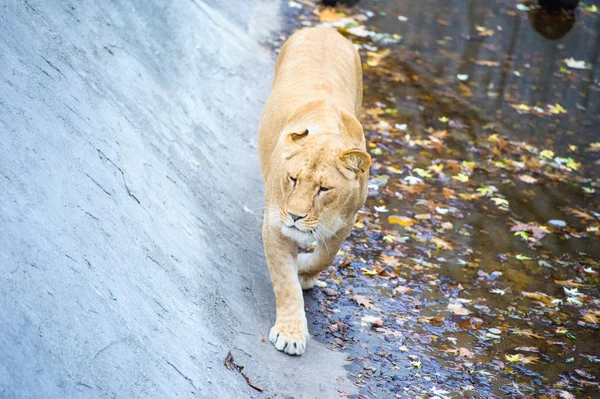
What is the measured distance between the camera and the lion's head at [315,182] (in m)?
5.01

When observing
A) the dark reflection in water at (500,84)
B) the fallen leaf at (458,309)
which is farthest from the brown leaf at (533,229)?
the fallen leaf at (458,309)

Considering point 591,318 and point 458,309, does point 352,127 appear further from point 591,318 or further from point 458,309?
point 591,318

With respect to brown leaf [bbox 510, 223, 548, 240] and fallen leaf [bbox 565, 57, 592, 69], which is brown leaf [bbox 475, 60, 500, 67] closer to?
fallen leaf [bbox 565, 57, 592, 69]

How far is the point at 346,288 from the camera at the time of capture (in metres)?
6.69

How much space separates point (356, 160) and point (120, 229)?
1658 mm

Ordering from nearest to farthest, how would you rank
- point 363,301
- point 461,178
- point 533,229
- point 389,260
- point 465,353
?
point 465,353, point 363,301, point 389,260, point 533,229, point 461,178

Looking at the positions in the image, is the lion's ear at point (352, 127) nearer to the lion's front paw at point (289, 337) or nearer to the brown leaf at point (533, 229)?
the lion's front paw at point (289, 337)

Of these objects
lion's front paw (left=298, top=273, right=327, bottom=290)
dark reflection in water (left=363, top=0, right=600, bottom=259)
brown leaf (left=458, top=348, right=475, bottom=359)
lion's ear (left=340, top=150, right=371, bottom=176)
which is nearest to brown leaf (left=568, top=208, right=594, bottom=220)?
dark reflection in water (left=363, top=0, right=600, bottom=259)

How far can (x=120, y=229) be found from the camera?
4.80 meters

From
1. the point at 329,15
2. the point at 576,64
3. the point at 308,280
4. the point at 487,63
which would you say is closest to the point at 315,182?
the point at 308,280

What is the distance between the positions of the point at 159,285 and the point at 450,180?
212 inches

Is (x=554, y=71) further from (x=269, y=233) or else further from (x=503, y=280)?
(x=269, y=233)

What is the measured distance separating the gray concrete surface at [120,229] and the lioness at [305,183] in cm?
32

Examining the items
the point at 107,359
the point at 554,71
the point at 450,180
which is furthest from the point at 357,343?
the point at 554,71
